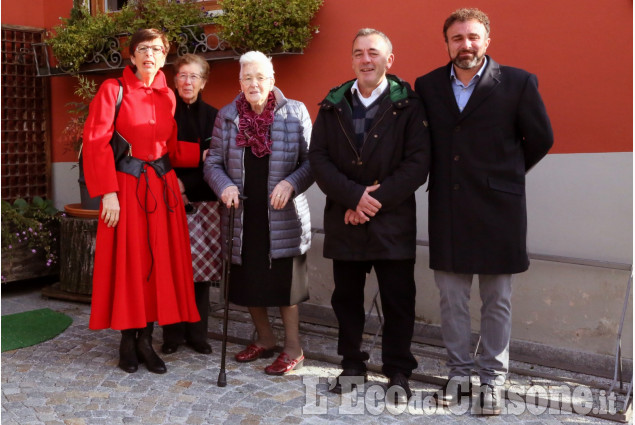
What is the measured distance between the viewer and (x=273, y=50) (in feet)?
16.5

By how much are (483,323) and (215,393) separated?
143 centimetres

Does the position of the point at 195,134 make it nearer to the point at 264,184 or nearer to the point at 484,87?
the point at 264,184

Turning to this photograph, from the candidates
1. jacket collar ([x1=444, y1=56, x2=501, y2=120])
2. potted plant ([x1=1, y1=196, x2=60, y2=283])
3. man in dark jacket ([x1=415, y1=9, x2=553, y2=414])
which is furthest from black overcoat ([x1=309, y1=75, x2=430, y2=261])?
potted plant ([x1=1, y1=196, x2=60, y2=283])

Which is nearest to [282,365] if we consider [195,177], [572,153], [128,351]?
[128,351]

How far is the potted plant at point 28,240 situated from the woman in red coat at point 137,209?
2.39 meters

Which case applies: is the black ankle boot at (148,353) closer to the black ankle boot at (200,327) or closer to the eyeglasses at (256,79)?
the black ankle boot at (200,327)

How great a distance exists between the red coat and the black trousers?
99 cm

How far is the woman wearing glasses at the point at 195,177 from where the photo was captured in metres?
4.33

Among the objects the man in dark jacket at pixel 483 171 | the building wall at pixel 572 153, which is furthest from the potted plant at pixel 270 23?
the man in dark jacket at pixel 483 171

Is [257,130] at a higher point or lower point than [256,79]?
lower

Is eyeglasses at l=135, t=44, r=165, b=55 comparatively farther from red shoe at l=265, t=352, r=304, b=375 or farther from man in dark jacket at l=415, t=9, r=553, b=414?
red shoe at l=265, t=352, r=304, b=375

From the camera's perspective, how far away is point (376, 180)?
11.7 ft

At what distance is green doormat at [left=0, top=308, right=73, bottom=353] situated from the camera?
4.73 meters

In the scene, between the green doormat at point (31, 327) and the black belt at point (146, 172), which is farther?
the green doormat at point (31, 327)
